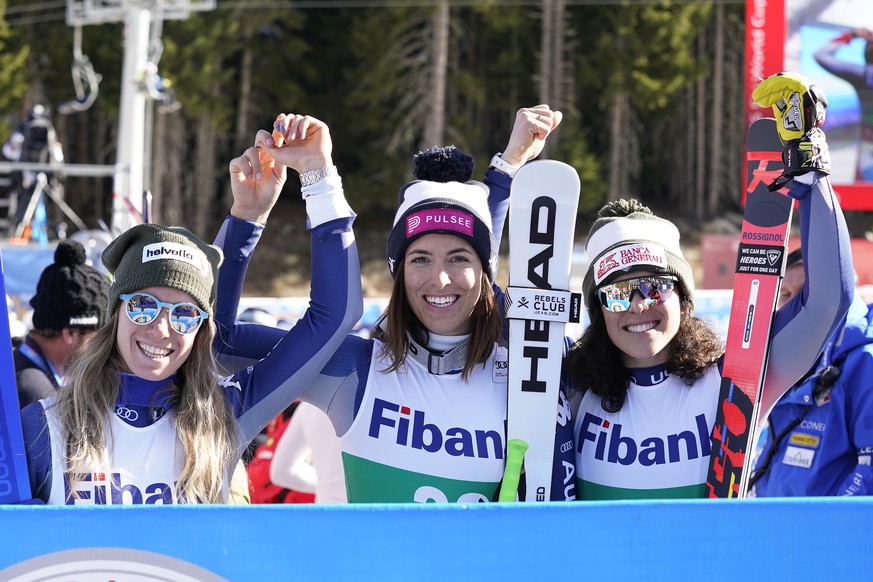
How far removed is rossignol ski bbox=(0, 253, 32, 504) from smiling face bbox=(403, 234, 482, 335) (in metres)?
0.95

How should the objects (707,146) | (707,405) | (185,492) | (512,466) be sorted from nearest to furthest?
(185,492) < (512,466) < (707,405) < (707,146)

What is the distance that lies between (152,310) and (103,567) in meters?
0.73

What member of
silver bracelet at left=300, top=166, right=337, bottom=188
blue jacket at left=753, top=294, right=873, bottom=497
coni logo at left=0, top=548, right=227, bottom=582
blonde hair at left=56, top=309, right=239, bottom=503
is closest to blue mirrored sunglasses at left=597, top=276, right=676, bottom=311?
silver bracelet at left=300, top=166, right=337, bottom=188

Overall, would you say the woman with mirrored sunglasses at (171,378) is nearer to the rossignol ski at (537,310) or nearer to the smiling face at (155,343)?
the smiling face at (155,343)

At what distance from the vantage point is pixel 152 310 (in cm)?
224

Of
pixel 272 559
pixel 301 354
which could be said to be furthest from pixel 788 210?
pixel 272 559

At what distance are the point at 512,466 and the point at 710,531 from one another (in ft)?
2.38

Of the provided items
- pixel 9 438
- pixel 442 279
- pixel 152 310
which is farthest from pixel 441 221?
pixel 9 438

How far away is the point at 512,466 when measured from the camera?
235 centimetres

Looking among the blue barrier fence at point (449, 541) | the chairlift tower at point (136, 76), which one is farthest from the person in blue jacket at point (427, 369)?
the chairlift tower at point (136, 76)

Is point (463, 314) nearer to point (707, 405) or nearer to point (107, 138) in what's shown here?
point (707, 405)

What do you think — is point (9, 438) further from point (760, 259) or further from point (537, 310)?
point (760, 259)

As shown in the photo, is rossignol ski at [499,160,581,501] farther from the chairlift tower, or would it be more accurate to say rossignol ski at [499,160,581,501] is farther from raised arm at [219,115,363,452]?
the chairlift tower

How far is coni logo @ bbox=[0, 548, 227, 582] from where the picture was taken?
1648 mm
